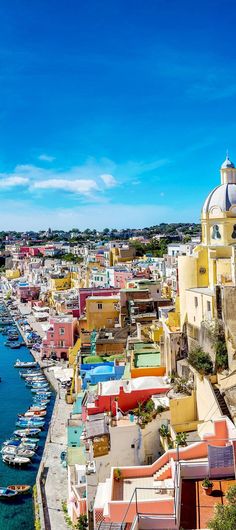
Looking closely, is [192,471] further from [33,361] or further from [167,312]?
[33,361]

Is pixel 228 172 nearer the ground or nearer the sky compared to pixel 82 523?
nearer the sky

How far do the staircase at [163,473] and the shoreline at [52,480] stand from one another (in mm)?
6152

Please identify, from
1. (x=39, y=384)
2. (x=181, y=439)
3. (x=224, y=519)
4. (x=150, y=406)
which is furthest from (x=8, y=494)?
(x=224, y=519)

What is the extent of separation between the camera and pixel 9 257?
119312 mm

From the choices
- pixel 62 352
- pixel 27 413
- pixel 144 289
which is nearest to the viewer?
pixel 27 413

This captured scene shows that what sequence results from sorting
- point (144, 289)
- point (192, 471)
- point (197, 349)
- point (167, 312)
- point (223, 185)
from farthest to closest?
point (144, 289) < point (167, 312) < point (223, 185) < point (197, 349) < point (192, 471)

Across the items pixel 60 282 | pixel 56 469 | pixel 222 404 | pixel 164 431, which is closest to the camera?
pixel 222 404

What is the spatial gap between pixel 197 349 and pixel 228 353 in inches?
74.6

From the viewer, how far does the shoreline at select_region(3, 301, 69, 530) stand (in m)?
17.4

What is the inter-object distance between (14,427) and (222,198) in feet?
55.2

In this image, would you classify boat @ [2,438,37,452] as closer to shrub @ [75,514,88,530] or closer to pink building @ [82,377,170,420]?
pink building @ [82,377,170,420]

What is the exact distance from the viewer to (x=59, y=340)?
133 feet

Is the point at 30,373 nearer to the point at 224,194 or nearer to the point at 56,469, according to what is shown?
the point at 56,469

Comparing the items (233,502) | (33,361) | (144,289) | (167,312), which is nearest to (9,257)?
(33,361)
